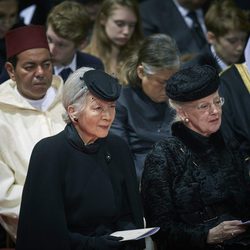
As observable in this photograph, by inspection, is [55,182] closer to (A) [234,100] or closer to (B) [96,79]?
(B) [96,79]

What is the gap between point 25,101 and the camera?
5.58 meters

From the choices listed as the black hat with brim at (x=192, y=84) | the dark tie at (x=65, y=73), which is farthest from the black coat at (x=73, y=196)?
the dark tie at (x=65, y=73)

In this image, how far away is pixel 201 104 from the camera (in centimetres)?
495

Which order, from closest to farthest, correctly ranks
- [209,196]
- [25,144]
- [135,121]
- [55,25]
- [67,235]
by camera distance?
[67,235]
[209,196]
[25,144]
[135,121]
[55,25]

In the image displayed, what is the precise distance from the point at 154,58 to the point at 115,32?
56.9 inches

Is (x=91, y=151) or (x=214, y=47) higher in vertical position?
(x=214, y=47)

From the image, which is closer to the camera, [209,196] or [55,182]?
[55,182]

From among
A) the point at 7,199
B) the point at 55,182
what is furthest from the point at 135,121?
the point at 55,182

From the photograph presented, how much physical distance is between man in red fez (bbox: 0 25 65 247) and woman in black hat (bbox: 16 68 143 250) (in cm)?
75

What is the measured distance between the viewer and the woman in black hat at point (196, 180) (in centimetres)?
480

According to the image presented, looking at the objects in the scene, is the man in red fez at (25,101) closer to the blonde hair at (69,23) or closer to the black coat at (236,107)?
the blonde hair at (69,23)

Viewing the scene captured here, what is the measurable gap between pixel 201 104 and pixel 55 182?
1.04 meters

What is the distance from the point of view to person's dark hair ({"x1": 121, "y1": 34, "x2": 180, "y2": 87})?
5.86 m

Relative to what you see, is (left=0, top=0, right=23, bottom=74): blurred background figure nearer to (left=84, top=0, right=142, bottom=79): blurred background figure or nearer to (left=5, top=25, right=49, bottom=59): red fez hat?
(left=84, top=0, right=142, bottom=79): blurred background figure
